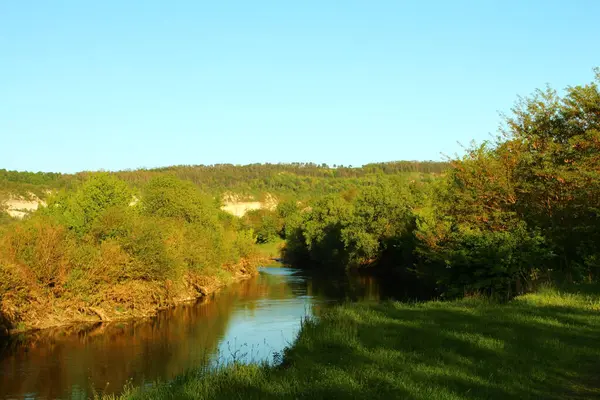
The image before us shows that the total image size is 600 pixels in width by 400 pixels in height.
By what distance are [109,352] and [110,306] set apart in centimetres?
1056

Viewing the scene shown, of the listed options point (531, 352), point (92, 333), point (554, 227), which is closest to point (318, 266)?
point (92, 333)

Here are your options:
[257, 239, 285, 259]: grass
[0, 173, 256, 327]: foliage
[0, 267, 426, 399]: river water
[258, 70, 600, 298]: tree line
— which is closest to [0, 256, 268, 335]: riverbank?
[0, 173, 256, 327]: foliage

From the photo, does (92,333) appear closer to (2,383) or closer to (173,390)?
(2,383)

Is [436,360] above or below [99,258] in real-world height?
below

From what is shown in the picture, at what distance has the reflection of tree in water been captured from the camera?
22219 millimetres

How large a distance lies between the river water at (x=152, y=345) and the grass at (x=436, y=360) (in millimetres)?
2669

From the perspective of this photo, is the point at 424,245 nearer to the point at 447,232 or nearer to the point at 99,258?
the point at 447,232

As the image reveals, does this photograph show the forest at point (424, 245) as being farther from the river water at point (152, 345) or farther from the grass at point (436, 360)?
the river water at point (152, 345)

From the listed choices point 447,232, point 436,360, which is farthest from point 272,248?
point 436,360

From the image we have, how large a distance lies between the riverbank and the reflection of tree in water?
1188 mm

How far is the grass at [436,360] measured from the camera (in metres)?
8.41

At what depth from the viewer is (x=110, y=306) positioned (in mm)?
37250

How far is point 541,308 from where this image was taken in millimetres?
14539

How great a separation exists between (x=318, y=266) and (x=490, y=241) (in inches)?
2514
